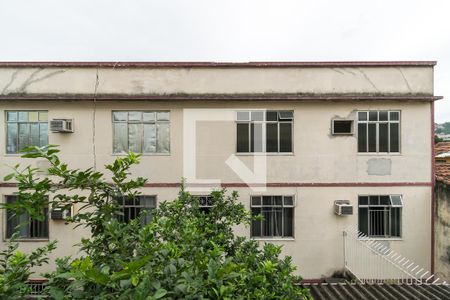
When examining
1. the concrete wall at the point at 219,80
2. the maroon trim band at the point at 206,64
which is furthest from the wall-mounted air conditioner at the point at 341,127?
the maroon trim band at the point at 206,64

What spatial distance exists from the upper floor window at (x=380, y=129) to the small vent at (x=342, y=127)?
337 millimetres

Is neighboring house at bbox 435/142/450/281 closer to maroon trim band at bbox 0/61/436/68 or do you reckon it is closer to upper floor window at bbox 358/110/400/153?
upper floor window at bbox 358/110/400/153

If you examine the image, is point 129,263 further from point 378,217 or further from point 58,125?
point 378,217

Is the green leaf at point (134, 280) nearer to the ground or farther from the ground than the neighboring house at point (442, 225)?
farther from the ground

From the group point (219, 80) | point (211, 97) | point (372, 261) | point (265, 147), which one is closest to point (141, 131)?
point (211, 97)

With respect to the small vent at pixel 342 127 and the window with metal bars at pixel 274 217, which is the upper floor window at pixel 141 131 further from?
the small vent at pixel 342 127

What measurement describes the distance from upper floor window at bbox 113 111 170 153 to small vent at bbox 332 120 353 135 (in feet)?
19.6

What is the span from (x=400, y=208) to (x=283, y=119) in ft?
→ 17.2

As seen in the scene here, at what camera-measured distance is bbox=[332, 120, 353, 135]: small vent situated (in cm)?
917

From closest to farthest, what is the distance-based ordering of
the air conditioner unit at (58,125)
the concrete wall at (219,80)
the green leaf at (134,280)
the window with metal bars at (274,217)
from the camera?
the green leaf at (134,280), the air conditioner unit at (58,125), the concrete wall at (219,80), the window with metal bars at (274,217)

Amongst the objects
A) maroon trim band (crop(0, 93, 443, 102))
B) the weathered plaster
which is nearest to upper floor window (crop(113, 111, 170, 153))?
maroon trim band (crop(0, 93, 443, 102))

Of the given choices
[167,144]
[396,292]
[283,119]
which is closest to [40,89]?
[167,144]

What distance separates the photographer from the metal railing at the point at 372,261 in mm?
8328

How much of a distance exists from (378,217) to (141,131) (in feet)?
29.8
